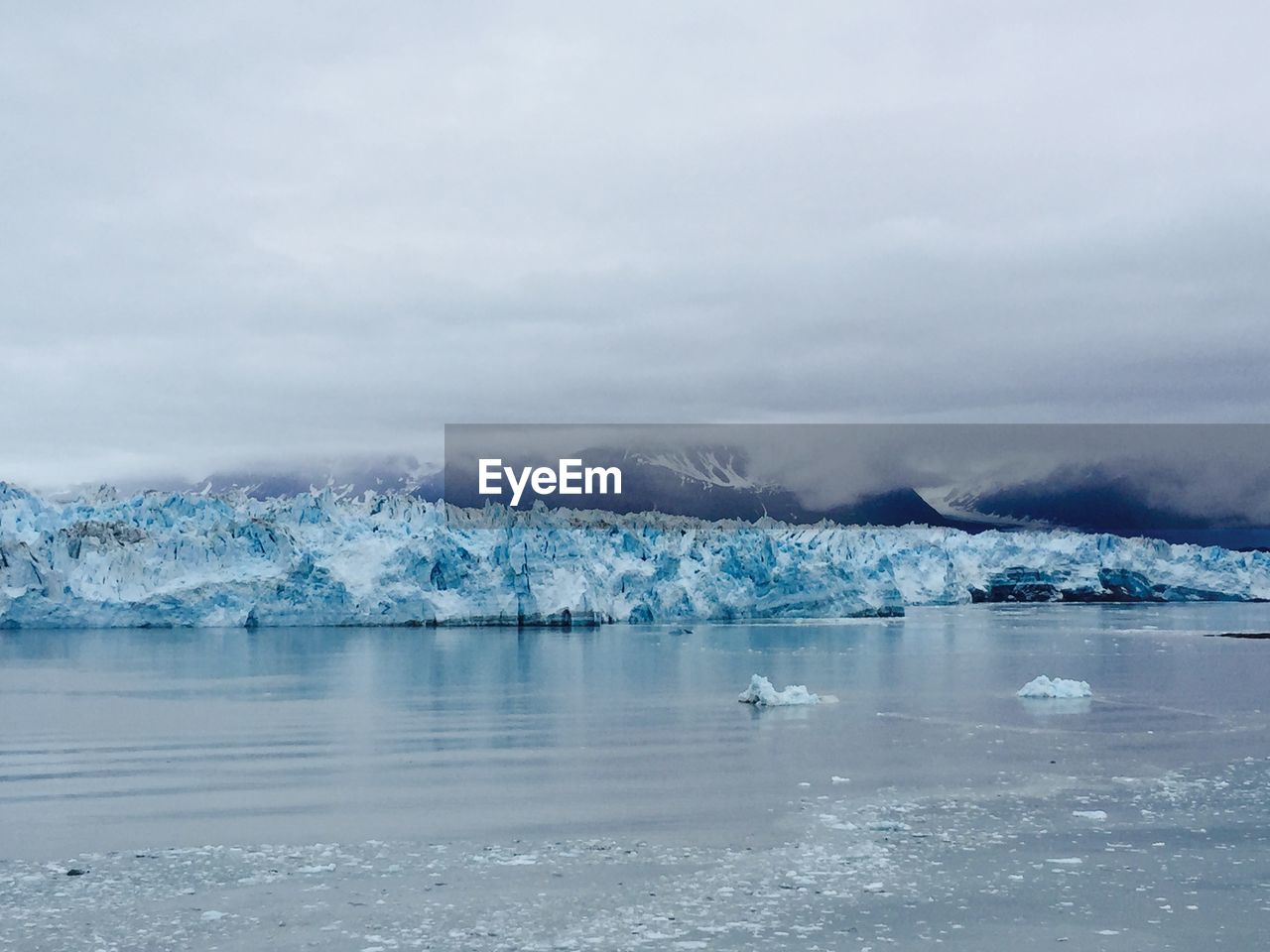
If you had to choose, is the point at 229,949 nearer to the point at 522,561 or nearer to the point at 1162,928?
the point at 1162,928

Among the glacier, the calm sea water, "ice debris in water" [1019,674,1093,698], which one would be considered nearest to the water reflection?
the calm sea water

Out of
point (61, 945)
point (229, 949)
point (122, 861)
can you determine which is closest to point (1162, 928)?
point (229, 949)

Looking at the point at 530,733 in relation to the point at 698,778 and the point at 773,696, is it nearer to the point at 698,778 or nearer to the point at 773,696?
the point at 698,778

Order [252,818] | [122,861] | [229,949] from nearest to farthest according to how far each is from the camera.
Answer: [229,949] → [122,861] → [252,818]

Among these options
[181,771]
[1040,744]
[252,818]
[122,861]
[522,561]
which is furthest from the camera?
[522,561]

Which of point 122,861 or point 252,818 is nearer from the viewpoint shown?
point 122,861

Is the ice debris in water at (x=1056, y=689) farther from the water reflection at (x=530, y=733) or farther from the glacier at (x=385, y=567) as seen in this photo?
the glacier at (x=385, y=567)
